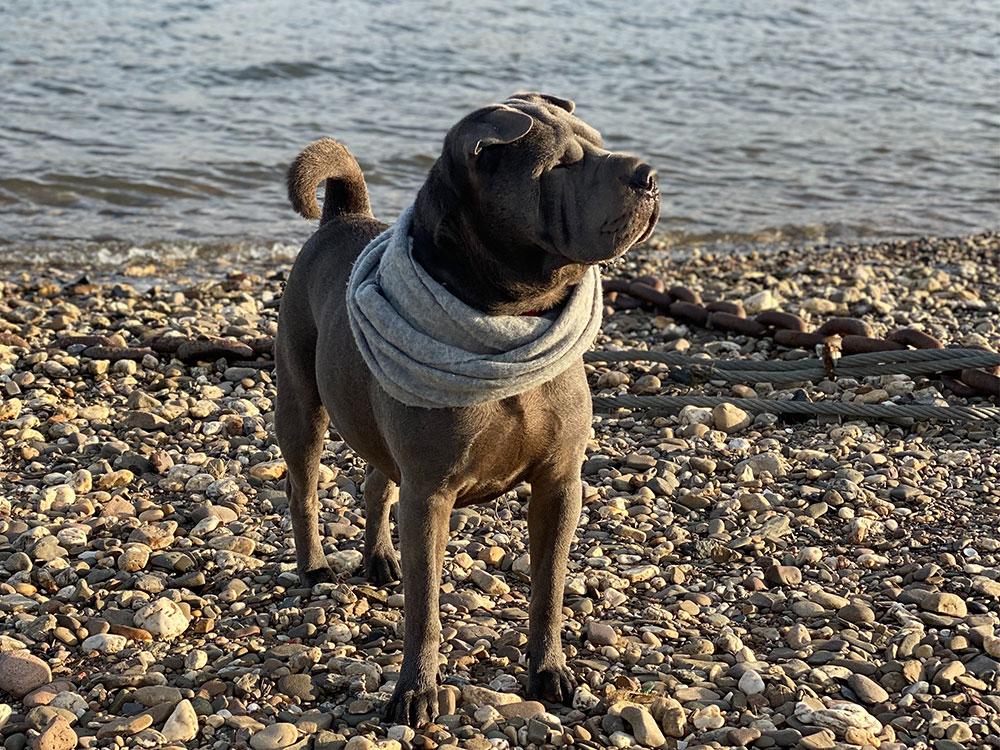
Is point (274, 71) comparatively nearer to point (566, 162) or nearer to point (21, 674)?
point (21, 674)

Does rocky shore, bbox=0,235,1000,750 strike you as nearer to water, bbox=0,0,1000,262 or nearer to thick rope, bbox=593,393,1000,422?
thick rope, bbox=593,393,1000,422

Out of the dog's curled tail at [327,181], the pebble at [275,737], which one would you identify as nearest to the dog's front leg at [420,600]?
the pebble at [275,737]

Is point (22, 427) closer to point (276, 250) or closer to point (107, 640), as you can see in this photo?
point (107, 640)

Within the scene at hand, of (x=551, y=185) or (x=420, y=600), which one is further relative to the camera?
(x=420, y=600)

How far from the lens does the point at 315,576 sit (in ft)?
14.5

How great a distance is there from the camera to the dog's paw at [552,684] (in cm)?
369

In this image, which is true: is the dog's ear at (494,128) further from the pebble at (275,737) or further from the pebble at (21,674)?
the pebble at (21,674)

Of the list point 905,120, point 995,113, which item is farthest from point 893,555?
point 995,113

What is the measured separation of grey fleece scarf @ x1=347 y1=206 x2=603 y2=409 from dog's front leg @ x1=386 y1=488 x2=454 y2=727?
320 millimetres

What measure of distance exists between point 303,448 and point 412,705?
1.14 meters

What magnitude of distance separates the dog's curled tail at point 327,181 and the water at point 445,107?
6407 mm

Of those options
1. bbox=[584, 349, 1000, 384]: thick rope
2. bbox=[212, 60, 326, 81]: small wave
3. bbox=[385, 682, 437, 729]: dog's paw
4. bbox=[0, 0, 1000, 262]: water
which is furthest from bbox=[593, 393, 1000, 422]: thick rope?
bbox=[212, 60, 326, 81]: small wave

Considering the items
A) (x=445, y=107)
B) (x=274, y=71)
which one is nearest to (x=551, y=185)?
(x=445, y=107)

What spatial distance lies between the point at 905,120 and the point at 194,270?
34.8 feet
